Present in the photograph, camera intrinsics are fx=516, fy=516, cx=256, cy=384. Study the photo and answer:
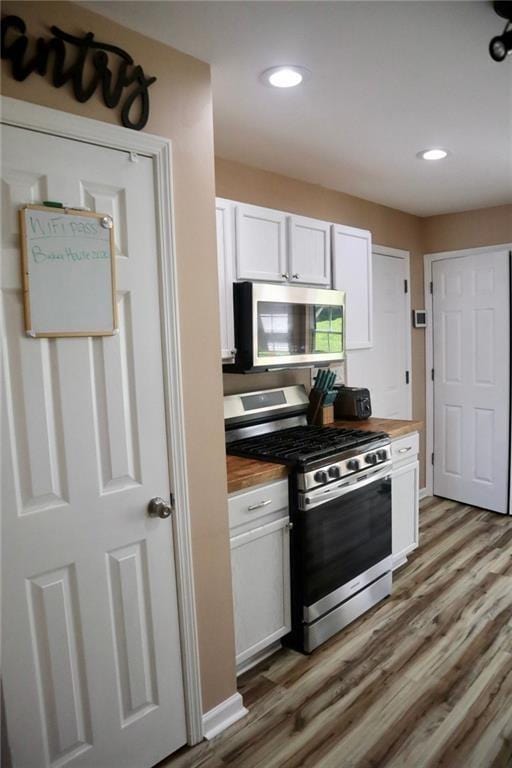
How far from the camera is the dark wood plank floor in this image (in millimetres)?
1866

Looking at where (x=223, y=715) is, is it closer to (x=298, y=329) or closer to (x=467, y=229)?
(x=298, y=329)

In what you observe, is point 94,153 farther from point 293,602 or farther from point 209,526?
point 293,602

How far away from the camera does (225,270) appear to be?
238cm

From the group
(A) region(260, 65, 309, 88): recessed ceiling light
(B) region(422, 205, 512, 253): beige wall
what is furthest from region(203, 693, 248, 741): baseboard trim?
(B) region(422, 205, 512, 253): beige wall

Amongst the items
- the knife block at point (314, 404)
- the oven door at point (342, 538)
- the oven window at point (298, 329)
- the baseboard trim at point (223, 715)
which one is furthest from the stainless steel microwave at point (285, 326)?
the baseboard trim at point (223, 715)

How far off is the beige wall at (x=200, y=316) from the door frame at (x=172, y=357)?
0.04 m

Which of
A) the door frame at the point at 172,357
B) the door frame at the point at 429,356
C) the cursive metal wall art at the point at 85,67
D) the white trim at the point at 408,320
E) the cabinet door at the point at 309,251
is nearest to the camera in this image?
the cursive metal wall art at the point at 85,67

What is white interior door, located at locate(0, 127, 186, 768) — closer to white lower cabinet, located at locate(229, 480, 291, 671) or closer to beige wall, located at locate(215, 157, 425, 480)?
white lower cabinet, located at locate(229, 480, 291, 671)

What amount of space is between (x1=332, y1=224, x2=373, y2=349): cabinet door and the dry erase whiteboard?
1746 mm

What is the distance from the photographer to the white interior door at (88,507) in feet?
4.71

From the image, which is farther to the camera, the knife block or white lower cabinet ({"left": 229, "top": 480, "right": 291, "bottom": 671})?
the knife block

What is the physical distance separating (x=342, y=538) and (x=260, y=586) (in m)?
0.51

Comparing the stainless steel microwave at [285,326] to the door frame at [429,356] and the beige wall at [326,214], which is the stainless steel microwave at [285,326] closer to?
the beige wall at [326,214]

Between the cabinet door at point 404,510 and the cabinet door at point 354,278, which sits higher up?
the cabinet door at point 354,278
